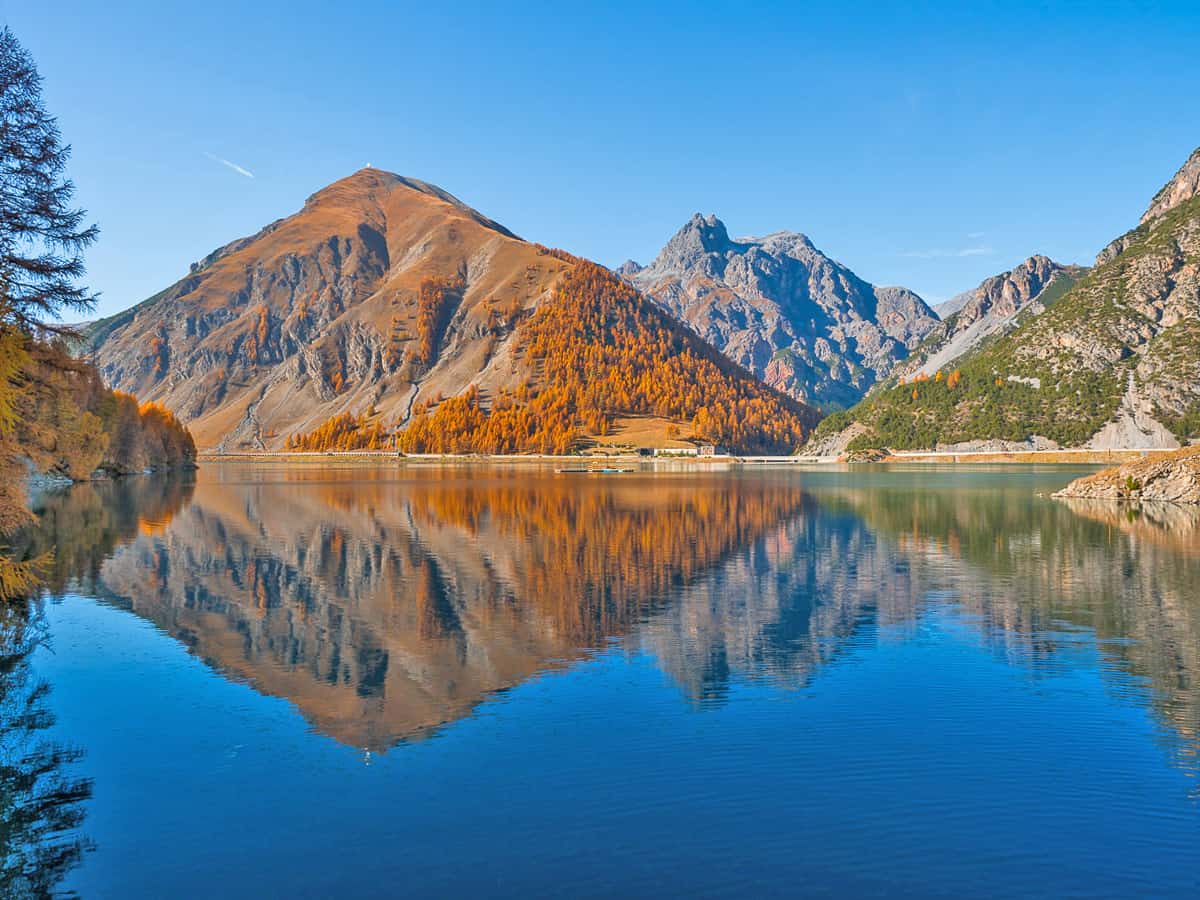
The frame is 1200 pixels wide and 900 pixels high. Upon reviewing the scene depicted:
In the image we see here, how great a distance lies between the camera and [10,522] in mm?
28406

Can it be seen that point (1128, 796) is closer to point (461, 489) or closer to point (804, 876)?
point (804, 876)

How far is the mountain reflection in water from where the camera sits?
26359mm

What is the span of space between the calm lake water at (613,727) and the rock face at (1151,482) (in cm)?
4964

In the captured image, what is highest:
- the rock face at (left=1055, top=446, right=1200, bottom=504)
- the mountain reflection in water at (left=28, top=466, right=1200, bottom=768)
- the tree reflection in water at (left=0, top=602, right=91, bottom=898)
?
the rock face at (left=1055, top=446, right=1200, bottom=504)

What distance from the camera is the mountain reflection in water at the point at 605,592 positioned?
86.5ft

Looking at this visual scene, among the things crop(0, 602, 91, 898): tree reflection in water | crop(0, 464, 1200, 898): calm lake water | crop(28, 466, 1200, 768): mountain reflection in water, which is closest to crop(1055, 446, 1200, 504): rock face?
crop(28, 466, 1200, 768): mountain reflection in water

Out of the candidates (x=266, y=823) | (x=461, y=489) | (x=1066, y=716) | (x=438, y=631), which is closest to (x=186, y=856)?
(x=266, y=823)

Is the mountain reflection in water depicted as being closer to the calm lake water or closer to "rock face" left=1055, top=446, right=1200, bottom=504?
the calm lake water

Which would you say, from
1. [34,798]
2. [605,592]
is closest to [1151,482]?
[605,592]

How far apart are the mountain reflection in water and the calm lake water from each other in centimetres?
24

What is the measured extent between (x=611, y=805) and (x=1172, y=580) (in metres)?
36.5

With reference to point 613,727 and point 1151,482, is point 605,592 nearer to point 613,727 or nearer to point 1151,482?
point 613,727

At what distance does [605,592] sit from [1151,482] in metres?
82.9

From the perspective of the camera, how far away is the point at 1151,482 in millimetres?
96312
